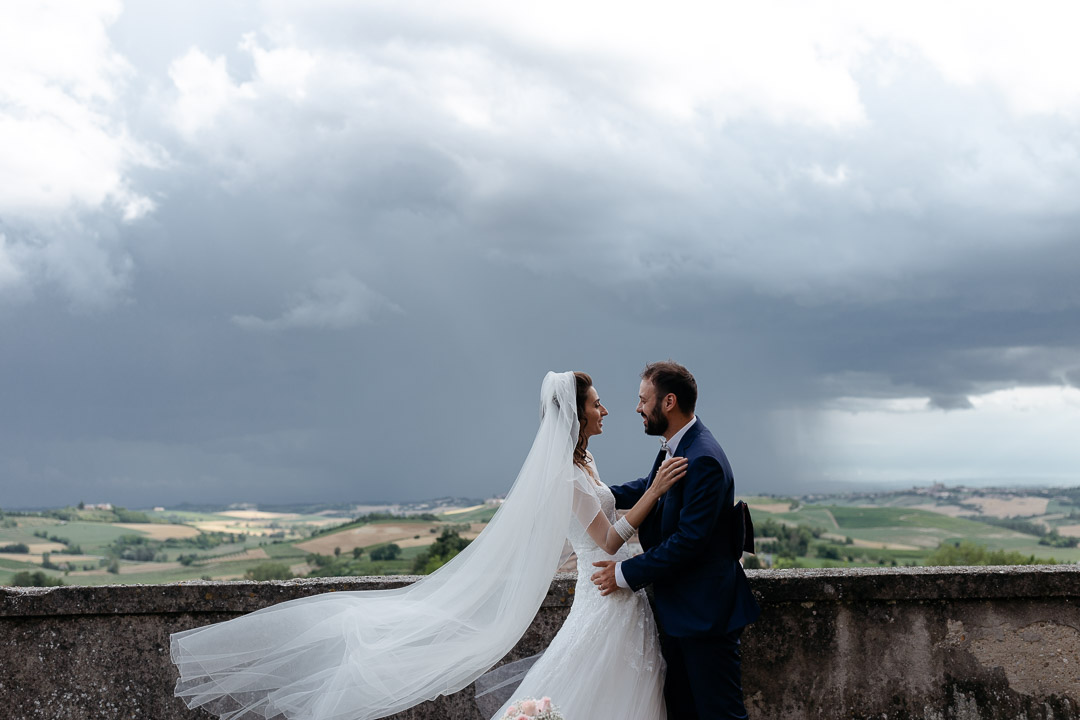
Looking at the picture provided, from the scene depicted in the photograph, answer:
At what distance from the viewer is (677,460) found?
14.1ft

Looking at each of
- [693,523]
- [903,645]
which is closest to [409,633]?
[693,523]

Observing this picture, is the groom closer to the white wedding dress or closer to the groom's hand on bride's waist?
the groom's hand on bride's waist

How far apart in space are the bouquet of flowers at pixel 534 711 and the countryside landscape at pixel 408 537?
4.99 feet

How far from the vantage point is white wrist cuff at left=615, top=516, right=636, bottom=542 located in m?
4.53

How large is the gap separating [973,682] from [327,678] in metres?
3.90

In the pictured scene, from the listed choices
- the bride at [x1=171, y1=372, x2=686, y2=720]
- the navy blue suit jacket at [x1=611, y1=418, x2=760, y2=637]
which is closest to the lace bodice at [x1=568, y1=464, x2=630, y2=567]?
the bride at [x1=171, y1=372, x2=686, y2=720]

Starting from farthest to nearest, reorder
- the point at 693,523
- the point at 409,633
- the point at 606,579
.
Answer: the point at 409,633
the point at 606,579
the point at 693,523

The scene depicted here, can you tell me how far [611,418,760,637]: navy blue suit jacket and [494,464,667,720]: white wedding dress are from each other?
0.17m

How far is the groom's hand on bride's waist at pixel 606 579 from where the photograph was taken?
441 cm

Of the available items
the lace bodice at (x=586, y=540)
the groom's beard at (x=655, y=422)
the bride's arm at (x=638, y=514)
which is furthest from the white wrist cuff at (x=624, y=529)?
the groom's beard at (x=655, y=422)

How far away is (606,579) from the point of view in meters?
4.42

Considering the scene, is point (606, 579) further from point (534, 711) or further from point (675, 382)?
point (675, 382)

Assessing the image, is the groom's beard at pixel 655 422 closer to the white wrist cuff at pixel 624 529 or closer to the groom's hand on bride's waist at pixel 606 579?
the white wrist cuff at pixel 624 529

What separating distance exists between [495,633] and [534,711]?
2.23 ft
